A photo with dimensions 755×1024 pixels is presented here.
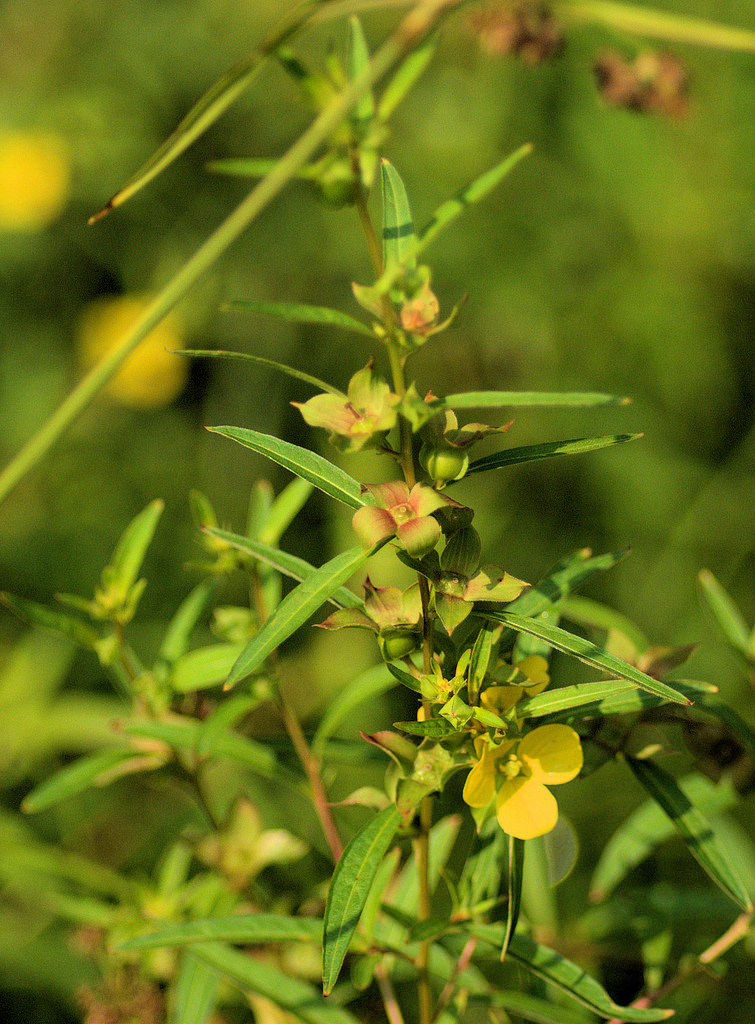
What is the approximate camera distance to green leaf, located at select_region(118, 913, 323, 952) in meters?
0.68

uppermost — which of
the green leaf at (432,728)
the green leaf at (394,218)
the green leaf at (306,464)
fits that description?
the green leaf at (394,218)

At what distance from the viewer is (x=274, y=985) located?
0.83 m

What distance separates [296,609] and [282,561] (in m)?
0.09

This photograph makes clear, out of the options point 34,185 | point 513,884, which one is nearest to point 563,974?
point 513,884

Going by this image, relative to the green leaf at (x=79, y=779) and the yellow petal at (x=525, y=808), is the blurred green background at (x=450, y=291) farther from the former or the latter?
the yellow petal at (x=525, y=808)

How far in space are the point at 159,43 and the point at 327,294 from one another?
97 centimetres

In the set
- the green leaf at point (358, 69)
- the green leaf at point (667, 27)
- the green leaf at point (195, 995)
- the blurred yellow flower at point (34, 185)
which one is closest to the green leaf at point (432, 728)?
the green leaf at point (195, 995)

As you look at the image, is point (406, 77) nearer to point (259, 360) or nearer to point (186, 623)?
point (259, 360)

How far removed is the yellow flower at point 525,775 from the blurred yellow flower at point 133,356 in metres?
→ 1.99

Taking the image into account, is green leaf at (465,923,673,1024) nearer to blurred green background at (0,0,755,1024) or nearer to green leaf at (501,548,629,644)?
green leaf at (501,548,629,644)

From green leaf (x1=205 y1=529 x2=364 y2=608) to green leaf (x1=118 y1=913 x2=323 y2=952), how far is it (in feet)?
0.99

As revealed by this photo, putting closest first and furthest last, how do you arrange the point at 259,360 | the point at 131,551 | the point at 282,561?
1. the point at 259,360
2. the point at 282,561
3. the point at 131,551

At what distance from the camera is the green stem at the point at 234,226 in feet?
2.18

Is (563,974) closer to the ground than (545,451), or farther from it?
closer to the ground
